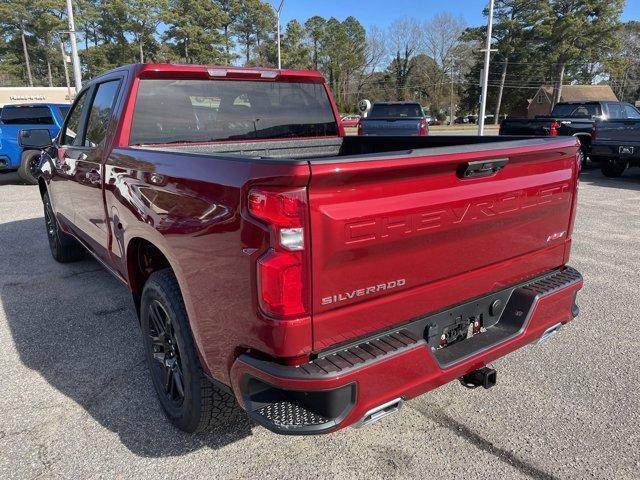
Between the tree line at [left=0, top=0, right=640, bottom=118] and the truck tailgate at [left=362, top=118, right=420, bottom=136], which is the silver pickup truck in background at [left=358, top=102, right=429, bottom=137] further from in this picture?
the tree line at [left=0, top=0, right=640, bottom=118]

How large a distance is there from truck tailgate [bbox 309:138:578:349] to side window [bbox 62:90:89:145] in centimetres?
321

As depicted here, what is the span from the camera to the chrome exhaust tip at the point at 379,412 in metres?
1.97

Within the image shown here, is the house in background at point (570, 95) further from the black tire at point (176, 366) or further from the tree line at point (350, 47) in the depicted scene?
the black tire at point (176, 366)

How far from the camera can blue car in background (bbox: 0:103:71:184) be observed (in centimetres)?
1153

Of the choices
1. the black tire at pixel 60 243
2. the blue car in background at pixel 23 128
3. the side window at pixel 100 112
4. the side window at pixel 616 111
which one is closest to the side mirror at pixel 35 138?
the black tire at pixel 60 243

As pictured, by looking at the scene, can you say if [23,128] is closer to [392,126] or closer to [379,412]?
[392,126]

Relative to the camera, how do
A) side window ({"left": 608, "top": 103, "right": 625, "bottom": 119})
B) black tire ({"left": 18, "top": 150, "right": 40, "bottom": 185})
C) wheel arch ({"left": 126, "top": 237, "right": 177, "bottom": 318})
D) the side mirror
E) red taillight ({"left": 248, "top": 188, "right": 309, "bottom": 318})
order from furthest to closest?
1. side window ({"left": 608, "top": 103, "right": 625, "bottom": 119})
2. black tire ({"left": 18, "top": 150, "right": 40, "bottom": 185})
3. the side mirror
4. wheel arch ({"left": 126, "top": 237, "right": 177, "bottom": 318})
5. red taillight ({"left": 248, "top": 188, "right": 309, "bottom": 318})

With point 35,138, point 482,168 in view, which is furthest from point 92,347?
point 482,168

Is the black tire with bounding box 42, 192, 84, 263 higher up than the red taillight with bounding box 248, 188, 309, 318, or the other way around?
the red taillight with bounding box 248, 188, 309, 318

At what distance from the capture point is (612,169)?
486 inches

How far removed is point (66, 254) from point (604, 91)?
66.3 meters

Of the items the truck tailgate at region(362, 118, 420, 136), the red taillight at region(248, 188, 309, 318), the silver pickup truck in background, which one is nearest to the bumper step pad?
the red taillight at region(248, 188, 309, 318)

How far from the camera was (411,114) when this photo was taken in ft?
A: 51.2

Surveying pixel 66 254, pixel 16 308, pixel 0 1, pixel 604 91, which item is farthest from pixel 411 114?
pixel 0 1
